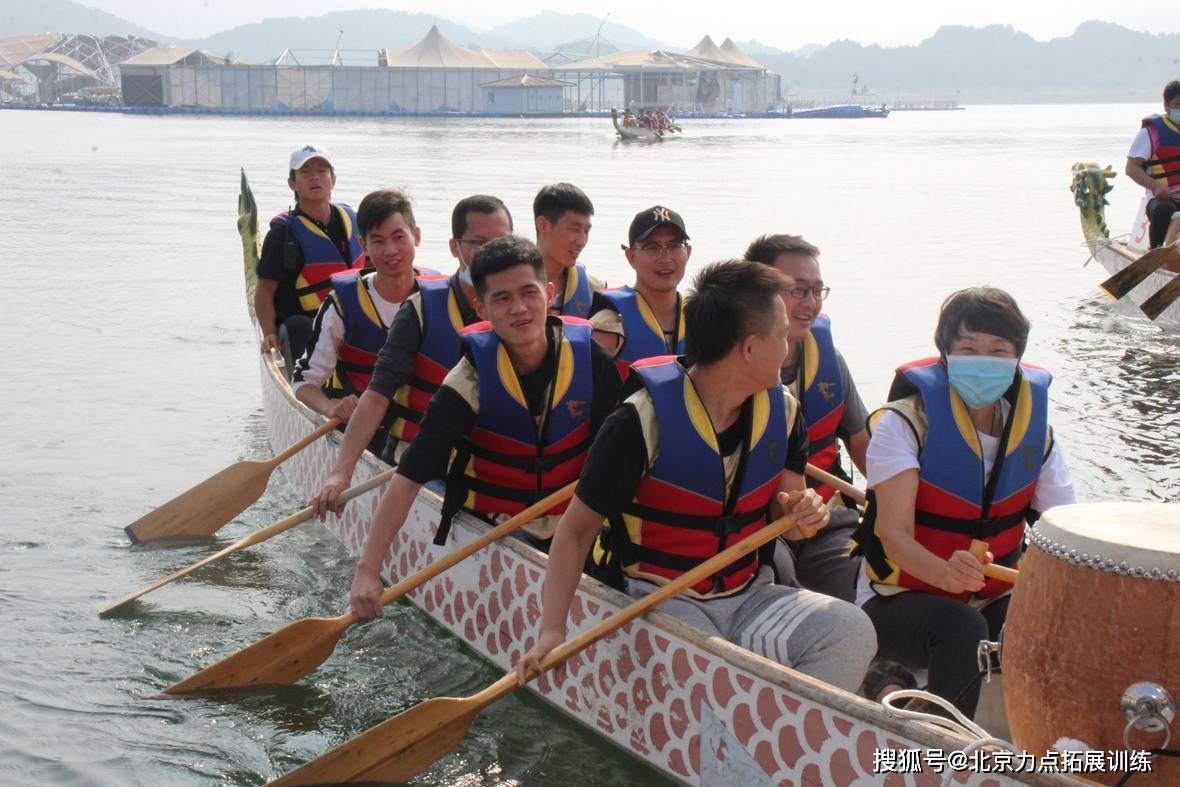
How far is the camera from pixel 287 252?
7.02m

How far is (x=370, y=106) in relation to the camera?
3848 inches

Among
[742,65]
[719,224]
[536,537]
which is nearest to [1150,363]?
[536,537]

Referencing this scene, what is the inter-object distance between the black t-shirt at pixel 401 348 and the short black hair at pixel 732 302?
5.69 ft

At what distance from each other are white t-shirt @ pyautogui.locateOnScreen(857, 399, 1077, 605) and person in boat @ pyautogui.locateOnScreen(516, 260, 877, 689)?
19cm

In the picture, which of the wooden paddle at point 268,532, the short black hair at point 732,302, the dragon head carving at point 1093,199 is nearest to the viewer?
the short black hair at point 732,302

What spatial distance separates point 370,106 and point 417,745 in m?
97.7

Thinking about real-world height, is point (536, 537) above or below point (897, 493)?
below

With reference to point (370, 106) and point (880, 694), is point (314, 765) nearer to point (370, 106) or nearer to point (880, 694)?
point (880, 694)

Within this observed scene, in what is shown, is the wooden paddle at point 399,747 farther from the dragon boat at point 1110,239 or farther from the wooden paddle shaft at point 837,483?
the dragon boat at point 1110,239

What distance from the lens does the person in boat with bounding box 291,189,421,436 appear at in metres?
5.30

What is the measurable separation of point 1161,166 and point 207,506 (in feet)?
24.5

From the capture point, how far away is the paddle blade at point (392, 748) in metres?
3.68

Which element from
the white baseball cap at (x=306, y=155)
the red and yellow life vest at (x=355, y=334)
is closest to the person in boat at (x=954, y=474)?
the red and yellow life vest at (x=355, y=334)

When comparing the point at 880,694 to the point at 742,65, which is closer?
the point at 880,694
